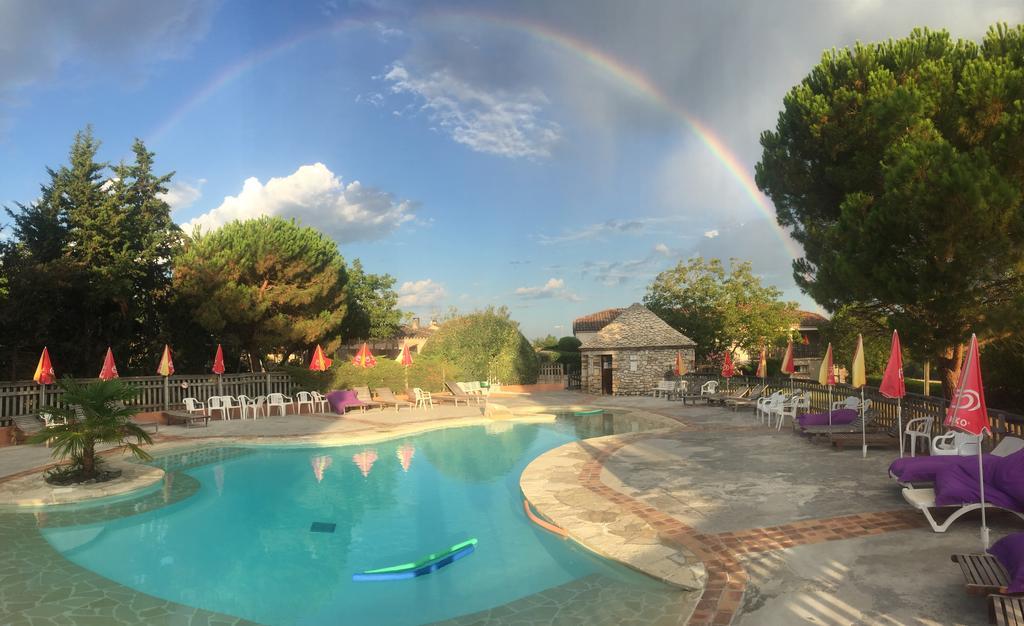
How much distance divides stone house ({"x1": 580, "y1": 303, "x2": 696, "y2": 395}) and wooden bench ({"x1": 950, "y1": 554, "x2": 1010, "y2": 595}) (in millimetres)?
22058

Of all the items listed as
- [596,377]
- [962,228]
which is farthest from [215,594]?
[596,377]

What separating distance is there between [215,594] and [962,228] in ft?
43.2

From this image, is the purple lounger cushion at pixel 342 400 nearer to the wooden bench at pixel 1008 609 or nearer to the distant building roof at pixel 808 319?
the wooden bench at pixel 1008 609

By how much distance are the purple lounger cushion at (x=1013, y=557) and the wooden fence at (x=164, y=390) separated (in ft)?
48.7

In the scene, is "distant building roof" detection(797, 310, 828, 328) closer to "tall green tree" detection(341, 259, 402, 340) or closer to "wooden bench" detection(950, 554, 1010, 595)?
"tall green tree" detection(341, 259, 402, 340)

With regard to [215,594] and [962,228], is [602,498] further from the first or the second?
[962,228]

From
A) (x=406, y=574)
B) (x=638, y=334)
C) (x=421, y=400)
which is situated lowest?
(x=406, y=574)

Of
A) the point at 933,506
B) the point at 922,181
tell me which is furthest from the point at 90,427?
the point at 922,181

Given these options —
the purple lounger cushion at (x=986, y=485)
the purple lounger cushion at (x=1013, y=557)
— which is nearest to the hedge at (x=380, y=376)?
the purple lounger cushion at (x=986, y=485)

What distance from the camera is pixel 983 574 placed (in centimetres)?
386

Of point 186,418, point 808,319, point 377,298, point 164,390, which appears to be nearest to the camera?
point 186,418

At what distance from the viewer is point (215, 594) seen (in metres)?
5.64

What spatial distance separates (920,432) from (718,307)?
23538 millimetres

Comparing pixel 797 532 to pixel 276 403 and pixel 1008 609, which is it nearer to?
pixel 1008 609
